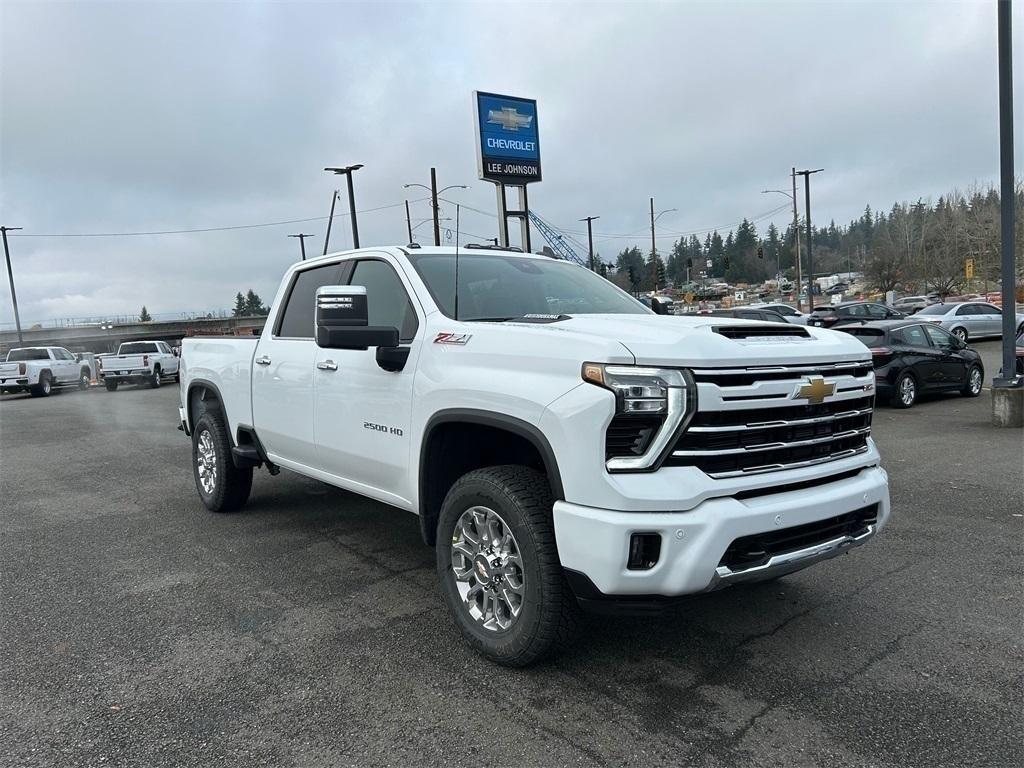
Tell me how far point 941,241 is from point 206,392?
204ft

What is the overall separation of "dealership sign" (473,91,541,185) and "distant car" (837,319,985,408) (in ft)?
38.7

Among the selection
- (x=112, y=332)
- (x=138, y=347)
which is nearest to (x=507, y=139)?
(x=138, y=347)

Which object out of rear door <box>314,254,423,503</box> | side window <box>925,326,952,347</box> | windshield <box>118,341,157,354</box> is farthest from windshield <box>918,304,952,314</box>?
windshield <box>118,341,157,354</box>

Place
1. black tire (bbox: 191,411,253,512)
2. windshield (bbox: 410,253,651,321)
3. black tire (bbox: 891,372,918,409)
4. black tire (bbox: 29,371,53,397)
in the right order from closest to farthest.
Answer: windshield (bbox: 410,253,651,321) < black tire (bbox: 191,411,253,512) < black tire (bbox: 891,372,918,409) < black tire (bbox: 29,371,53,397)

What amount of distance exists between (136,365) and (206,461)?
2186cm

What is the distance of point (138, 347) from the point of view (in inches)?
1091

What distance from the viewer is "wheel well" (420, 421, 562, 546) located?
3.73 m

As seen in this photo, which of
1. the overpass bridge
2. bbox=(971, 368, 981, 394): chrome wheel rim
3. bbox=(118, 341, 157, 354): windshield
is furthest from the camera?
the overpass bridge

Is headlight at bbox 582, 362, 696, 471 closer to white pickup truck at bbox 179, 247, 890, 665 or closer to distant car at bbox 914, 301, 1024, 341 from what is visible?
white pickup truck at bbox 179, 247, 890, 665

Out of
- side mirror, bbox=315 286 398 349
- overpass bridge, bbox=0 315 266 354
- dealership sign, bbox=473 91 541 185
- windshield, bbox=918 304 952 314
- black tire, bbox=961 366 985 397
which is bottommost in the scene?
black tire, bbox=961 366 985 397

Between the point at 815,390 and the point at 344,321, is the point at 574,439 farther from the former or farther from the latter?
the point at 344,321

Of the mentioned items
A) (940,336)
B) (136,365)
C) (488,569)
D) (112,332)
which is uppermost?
(112,332)

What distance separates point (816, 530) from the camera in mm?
3299

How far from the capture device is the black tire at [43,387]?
25.5m
